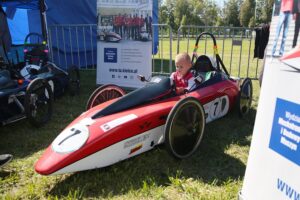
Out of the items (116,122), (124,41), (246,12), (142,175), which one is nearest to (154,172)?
(142,175)

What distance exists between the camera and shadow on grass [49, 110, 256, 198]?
10.0ft

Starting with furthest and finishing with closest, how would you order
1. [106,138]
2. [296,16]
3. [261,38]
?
1. [261,38]
2. [106,138]
3. [296,16]

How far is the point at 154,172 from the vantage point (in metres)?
3.39

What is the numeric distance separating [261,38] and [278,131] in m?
5.39

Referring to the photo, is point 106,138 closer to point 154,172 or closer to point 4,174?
point 154,172

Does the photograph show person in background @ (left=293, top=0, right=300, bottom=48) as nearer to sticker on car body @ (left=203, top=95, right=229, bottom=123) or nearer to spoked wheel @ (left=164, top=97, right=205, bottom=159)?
spoked wheel @ (left=164, top=97, right=205, bottom=159)

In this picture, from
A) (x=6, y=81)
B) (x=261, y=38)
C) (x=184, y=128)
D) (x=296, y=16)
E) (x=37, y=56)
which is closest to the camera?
(x=296, y=16)

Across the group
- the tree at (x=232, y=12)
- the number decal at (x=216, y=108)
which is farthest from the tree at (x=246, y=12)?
the number decal at (x=216, y=108)

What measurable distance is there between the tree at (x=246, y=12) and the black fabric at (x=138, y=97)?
59.2 m

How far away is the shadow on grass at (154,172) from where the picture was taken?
10.0ft

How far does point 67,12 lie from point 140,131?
24.5ft

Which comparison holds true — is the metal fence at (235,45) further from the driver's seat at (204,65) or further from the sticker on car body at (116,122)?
the sticker on car body at (116,122)

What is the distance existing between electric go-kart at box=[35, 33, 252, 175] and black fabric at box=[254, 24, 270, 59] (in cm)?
314

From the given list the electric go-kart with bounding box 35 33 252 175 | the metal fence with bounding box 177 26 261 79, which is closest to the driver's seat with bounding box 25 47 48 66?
the electric go-kart with bounding box 35 33 252 175
